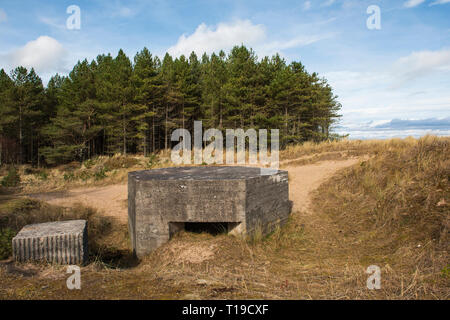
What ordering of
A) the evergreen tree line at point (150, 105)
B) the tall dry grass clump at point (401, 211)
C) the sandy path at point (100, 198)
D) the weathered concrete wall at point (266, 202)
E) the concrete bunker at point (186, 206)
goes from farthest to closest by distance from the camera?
the evergreen tree line at point (150, 105) → the sandy path at point (100, 198) → the weathered concrete wall at point (266, 202) → the concrete bunker at point (186, 206) → the tall dry grass clump at point (401, 211)

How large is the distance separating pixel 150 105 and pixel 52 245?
2388 cm

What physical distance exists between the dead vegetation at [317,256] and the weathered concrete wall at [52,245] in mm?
220

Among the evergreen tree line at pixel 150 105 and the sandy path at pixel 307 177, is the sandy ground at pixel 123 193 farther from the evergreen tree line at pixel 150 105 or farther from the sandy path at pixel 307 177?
the evergreen tree line at pixel 150 105

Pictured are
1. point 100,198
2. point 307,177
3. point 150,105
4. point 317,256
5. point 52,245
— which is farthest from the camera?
point 150,105

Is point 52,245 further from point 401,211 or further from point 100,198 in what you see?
point 401,211

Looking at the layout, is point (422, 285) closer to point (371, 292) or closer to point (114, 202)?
point (371, 292)

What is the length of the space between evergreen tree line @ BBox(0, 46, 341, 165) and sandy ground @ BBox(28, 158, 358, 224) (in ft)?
30.2

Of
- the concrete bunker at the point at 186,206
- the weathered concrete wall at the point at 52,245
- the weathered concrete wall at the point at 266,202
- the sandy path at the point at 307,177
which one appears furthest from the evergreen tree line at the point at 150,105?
the weathered concrete wall at the point at 52,245

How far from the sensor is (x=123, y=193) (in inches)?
465

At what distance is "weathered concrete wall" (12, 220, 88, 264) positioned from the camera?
4715 millimetres

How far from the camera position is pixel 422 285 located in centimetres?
372

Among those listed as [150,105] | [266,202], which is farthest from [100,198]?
[150,105]

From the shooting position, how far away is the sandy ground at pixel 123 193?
9.75m

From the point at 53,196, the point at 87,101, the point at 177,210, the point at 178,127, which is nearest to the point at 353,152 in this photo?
the point at 177,210
